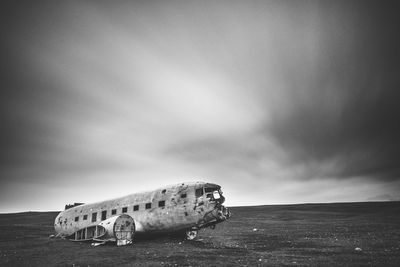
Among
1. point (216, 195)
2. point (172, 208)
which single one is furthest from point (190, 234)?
point (216, 195)

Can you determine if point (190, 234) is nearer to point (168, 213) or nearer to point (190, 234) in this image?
point (190, 234)

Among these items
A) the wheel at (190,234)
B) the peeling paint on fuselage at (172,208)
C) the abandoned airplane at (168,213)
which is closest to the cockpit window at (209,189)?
the abandoned airplane at (168,213)

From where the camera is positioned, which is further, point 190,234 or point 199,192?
point 190,234

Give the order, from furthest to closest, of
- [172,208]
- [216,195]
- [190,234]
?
[190,234]
[172,208]
[216,195]

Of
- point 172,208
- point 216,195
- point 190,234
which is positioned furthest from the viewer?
point 190,234

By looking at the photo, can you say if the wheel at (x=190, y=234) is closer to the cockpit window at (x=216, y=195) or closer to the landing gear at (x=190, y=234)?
the landing gear at (x=190, y=234)

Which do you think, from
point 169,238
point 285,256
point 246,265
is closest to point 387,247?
point 285,256

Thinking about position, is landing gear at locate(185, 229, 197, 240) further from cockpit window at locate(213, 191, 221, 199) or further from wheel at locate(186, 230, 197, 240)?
cockpit window at locate(213, 191, 221, 199)

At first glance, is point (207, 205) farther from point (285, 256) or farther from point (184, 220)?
point (285, 256)

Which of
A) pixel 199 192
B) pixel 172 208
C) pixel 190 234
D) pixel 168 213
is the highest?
pixel 199 192

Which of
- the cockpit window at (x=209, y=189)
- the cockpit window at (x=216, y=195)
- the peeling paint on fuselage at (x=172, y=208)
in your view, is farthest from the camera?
the cockpit window at (x=209, y=189)

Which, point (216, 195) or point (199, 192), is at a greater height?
point (199, 192)

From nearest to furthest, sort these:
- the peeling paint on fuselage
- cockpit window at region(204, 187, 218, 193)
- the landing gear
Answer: the peeling paint on fuselage < cockpit window at region(204, 187, 218, 193) < the landing gear

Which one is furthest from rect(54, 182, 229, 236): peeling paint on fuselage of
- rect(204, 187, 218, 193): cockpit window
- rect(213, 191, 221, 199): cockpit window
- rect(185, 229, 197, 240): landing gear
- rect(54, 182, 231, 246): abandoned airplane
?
rect(185, 229, 197, 240): landing gear
